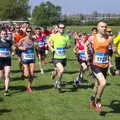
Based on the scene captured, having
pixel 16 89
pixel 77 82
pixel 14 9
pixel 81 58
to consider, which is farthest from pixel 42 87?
pixel 14 9

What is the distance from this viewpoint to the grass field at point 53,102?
1258 cm

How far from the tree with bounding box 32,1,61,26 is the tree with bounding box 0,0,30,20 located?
8.29 feet

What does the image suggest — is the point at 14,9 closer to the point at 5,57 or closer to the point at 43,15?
the point at 43,15

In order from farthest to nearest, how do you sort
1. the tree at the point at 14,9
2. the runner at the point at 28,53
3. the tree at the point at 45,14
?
1. the tree at the point at 14,9
2. the tree at the point at 45,14
3. the runner at the point at 28,53

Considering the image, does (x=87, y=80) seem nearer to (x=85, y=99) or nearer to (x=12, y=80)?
(x=12, y=80)

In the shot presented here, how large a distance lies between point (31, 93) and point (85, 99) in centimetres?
200

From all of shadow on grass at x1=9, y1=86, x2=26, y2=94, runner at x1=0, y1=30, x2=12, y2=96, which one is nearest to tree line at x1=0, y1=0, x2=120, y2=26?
shadow on grass at x1=9, y1=86, x2=26, y2=94

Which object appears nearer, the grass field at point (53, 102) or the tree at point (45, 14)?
the grass field at point (53, 102)

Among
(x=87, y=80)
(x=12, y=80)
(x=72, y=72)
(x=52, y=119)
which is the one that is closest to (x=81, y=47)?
(x=87, y=80)

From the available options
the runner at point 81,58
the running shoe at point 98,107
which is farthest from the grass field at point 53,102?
the runner at point 81,58

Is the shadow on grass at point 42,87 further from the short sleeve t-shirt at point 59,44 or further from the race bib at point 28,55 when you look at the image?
the short sleeve t-shirt at point 59,44

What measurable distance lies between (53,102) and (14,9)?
4113 inches

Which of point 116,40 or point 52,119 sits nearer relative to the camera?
point 52,119

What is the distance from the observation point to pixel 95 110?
43.0 feet
